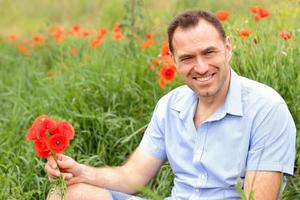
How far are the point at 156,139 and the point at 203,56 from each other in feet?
1.77

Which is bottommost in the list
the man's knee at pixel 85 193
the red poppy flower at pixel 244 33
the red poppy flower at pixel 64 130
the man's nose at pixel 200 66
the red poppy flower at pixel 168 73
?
the man's knee at pixel 85 193

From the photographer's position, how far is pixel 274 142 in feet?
9.27

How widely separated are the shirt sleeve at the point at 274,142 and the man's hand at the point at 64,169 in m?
0.78

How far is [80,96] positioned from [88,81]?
158mm

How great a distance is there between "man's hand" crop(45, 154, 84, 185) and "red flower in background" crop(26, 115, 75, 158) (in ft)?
0.69

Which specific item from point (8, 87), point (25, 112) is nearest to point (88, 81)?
point (25, 112)

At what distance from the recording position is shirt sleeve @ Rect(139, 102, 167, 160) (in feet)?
10.8

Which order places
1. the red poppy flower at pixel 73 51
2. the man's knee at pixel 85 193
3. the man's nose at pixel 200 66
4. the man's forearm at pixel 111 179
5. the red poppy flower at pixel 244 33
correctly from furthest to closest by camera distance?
the red poppy flower at pixel 73 51 → the red poppy flower at pixel 244 33 → the man's forearm at pixel 111 179 → the man's knee at pixel 85 193 → the man's nose at pixel 200 66

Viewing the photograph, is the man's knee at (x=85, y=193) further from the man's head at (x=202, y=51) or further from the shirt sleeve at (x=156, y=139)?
the man's head at (x=202, y=51)

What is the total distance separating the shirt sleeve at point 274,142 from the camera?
2.81 meters

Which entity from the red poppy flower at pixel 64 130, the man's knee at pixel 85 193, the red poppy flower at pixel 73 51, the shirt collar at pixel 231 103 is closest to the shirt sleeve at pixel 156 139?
the shirt collar at pixel 231 103

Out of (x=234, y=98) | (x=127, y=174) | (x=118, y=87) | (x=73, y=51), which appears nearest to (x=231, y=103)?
(x=234, y=98)

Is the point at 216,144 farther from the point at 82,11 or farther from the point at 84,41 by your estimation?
the point at 82,11

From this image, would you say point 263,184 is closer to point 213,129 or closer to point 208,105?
point 213,129
